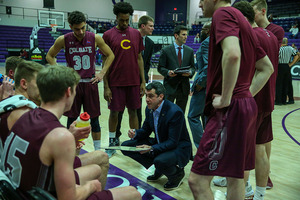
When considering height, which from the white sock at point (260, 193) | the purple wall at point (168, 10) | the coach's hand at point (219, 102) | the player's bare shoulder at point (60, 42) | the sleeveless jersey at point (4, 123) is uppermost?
the purple wall at point (168, 10)

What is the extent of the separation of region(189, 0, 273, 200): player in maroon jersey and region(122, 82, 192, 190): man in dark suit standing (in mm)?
1039

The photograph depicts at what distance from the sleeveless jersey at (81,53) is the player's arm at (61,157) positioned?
234 cm

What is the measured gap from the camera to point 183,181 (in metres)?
3.22

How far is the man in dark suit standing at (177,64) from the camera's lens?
4273 mm

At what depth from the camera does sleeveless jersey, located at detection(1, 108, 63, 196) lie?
1406 millimetres

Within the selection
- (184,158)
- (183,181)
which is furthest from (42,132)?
(183,181)

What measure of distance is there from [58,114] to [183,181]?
6.69ft

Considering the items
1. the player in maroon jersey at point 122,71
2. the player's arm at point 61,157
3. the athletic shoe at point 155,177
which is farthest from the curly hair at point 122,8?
the player's arm at point 61,157

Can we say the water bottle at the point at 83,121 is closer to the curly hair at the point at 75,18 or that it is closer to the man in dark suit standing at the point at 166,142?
the man in dark suit standing at the point at 166,142

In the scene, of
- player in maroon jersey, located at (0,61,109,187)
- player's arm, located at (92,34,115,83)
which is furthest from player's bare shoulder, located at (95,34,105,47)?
player in maroon jersey, located at (0,61,109,187)

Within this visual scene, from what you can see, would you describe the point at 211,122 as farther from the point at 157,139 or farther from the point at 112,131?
the point at 112,131

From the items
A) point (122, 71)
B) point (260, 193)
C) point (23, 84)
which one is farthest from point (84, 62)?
point (260, 193)

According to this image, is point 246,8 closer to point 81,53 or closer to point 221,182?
point 221,182

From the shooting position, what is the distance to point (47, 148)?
4.53 feet
